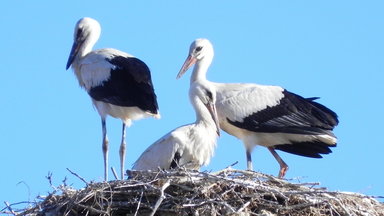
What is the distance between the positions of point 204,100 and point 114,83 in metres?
1.17

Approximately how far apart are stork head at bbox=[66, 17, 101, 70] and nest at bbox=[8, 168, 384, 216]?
14.5ft

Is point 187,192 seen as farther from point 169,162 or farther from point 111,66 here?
point 111,66

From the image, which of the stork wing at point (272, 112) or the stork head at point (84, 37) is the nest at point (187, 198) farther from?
the stork head at point (84, 37)

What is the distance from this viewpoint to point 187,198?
11078mm

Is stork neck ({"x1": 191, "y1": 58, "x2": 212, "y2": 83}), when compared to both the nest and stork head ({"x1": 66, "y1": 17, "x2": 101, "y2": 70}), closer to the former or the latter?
stork head ({"x1": 66, "y1": 17, "x2": 101, "y2": 70})

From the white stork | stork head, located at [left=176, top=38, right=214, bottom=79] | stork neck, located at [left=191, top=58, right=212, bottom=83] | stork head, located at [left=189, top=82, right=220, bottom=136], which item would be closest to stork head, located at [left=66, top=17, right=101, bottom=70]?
stork head, located at [left=176, top=38, right=214, bottom=79]

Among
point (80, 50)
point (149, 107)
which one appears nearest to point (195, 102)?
point (149, 107)

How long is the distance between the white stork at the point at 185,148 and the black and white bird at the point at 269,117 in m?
0.87

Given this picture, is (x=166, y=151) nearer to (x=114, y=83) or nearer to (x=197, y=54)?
(x=114, y=83)

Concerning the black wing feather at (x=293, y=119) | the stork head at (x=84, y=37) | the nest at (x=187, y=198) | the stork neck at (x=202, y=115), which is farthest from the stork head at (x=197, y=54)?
the nest at (x=187, y=198)

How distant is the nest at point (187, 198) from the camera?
1110cm

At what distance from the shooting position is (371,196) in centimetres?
1145

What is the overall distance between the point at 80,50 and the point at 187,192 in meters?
4.83

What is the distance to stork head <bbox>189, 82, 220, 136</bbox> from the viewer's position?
13.9 meters
